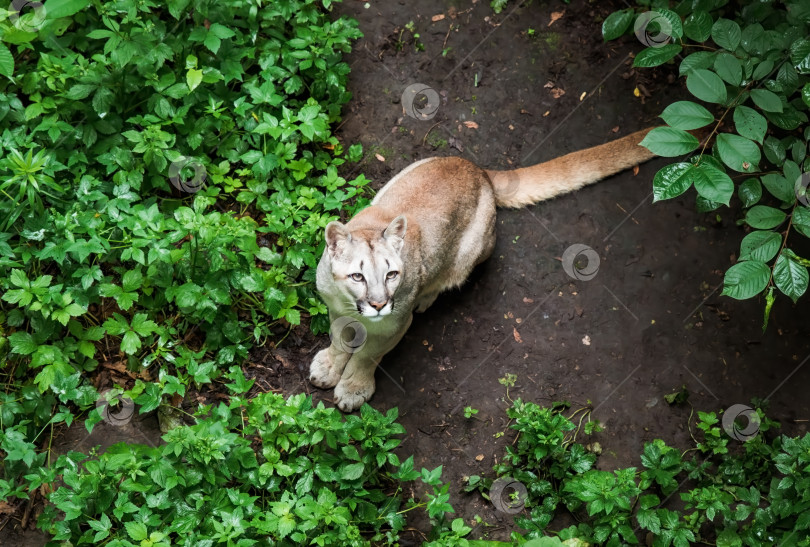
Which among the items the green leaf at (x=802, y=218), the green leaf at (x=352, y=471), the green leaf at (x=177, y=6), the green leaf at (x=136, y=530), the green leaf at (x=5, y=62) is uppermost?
the green leaf at (x=5, y=62)

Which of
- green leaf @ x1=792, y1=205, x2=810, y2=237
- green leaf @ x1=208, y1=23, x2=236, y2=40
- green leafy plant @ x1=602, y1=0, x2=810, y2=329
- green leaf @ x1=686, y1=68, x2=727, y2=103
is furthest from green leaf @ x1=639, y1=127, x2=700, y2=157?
green leaf @ x1=208, y1=23, x2=236, y2=40

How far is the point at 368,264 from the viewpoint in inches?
186

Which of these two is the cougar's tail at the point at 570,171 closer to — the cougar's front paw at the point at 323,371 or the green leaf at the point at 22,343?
the cougar's front paw at the point at 323,371

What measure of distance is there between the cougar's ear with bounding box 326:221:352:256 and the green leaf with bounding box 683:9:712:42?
7.92 feet

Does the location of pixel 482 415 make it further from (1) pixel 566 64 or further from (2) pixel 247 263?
(1) pixel 566 64

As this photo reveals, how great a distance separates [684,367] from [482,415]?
5.64 feet

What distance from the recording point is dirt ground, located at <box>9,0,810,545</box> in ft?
18.7

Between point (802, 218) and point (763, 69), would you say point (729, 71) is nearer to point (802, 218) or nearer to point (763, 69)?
point (763, 69)

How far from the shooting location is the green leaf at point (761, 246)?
386cm

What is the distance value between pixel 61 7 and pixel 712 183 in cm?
424

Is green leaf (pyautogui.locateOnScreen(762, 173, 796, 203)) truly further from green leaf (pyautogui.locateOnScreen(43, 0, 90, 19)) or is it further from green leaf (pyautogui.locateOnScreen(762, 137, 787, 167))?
green leaf (pyautogui.locateOnScreen(43, 0, 90, 19))

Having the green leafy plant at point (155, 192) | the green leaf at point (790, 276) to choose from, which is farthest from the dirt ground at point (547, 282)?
the green leaf at point (790, 276)

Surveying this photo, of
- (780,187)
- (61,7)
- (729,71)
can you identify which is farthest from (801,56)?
(61,7)

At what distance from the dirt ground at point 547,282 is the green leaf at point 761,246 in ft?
7.15
